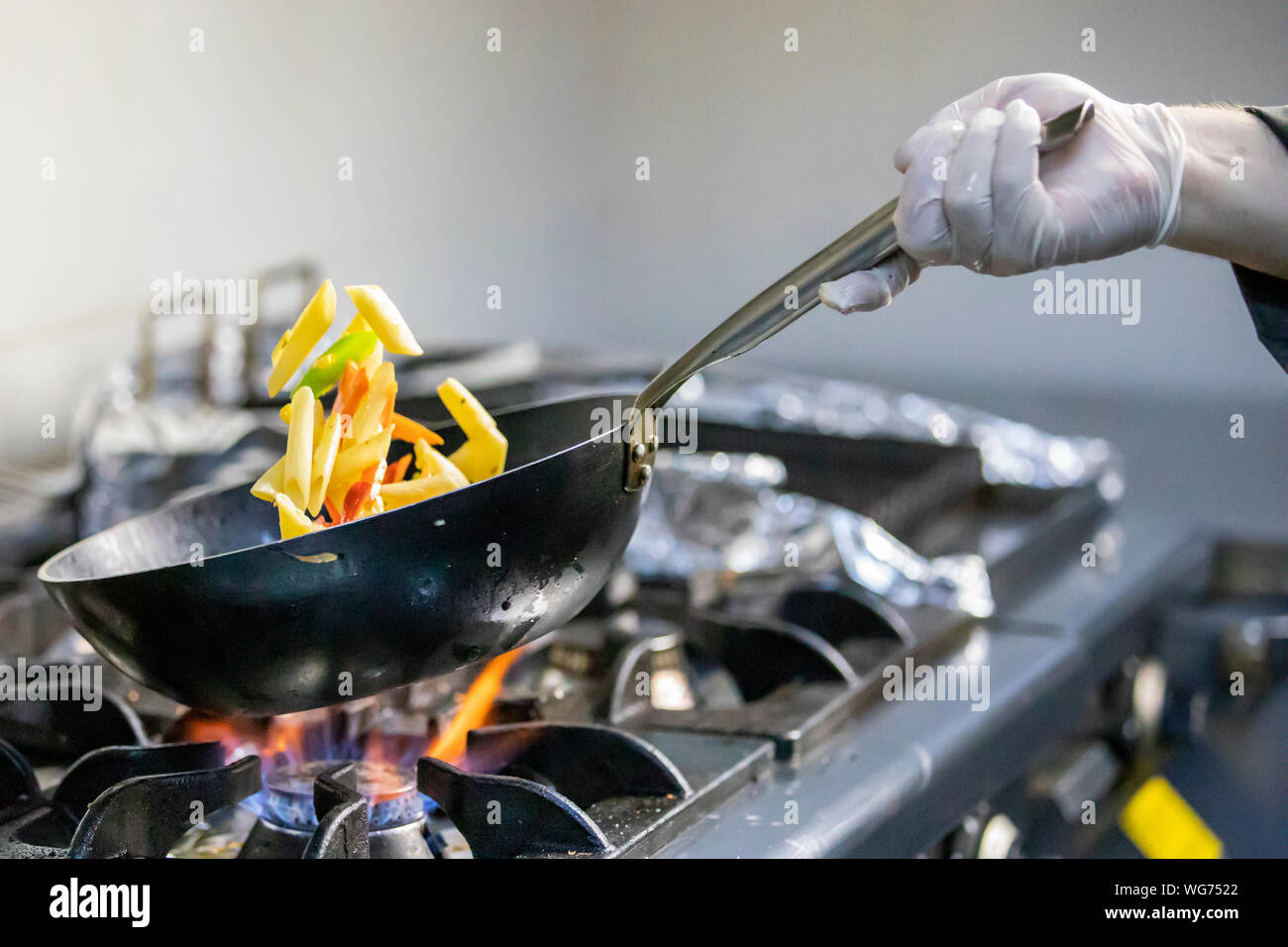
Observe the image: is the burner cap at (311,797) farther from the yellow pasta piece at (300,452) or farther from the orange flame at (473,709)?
the yellow pasta piece at (300,452)

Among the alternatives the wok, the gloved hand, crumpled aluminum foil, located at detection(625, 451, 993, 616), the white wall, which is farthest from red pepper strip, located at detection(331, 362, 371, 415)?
the white wall

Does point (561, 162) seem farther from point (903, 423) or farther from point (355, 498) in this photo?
point (355, 498)

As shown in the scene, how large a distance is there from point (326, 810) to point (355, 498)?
16cm

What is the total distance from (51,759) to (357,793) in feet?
0.95

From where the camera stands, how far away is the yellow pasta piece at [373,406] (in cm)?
64

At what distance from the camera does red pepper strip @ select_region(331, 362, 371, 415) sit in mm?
647

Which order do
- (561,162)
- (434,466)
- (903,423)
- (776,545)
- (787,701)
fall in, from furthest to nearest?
→ (561,162)
(903,423)
(776,545)
(787,701)
(434,466)

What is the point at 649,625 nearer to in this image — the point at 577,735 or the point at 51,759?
the point at 577,735

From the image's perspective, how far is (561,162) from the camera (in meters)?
3.98

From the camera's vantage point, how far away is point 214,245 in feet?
8.33

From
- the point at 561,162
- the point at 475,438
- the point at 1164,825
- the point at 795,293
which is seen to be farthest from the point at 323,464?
the point at 561,162

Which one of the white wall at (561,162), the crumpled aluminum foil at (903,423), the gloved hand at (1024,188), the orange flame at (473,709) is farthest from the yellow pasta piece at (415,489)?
the white wall at (561,162)

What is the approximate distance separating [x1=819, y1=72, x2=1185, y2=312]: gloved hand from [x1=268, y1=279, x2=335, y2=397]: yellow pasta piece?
0.26m

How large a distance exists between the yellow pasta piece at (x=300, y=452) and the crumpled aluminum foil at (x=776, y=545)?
0.42 metres
